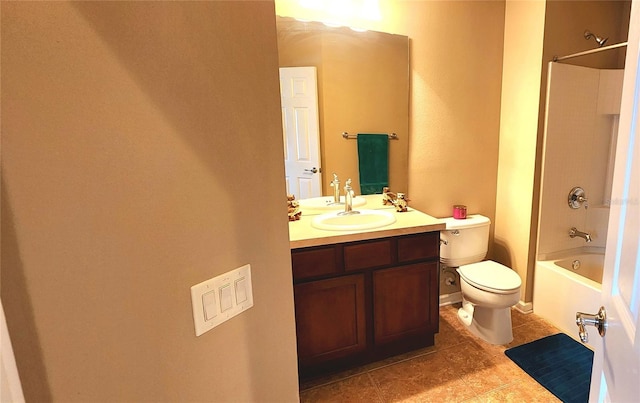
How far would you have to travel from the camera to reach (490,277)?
210cm

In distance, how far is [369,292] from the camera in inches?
71.5

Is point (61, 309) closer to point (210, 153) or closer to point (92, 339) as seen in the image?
point (92, 339)

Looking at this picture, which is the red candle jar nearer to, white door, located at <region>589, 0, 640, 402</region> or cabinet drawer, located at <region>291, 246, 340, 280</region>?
cabinet drawer, located at <region>291, 246, 340, 280</region>

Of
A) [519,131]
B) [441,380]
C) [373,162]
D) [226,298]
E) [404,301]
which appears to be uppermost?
[519,131]

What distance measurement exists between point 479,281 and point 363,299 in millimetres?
824

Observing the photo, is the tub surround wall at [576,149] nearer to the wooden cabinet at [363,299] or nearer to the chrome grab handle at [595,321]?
the wooden cabinet at [363,299]

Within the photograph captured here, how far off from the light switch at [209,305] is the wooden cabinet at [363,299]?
919mm

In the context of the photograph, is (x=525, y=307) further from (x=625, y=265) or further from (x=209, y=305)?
(x=209, y=305)

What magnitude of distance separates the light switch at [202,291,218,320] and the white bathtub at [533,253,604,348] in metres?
2.30

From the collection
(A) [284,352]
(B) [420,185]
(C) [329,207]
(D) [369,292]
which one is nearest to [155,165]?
(A) [284,352]

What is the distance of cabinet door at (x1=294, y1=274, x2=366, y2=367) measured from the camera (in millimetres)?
1702

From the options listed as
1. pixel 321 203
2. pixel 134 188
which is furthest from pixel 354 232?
pixel 134 188

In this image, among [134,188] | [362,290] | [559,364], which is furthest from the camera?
[559,364]

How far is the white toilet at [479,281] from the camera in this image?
202cm
